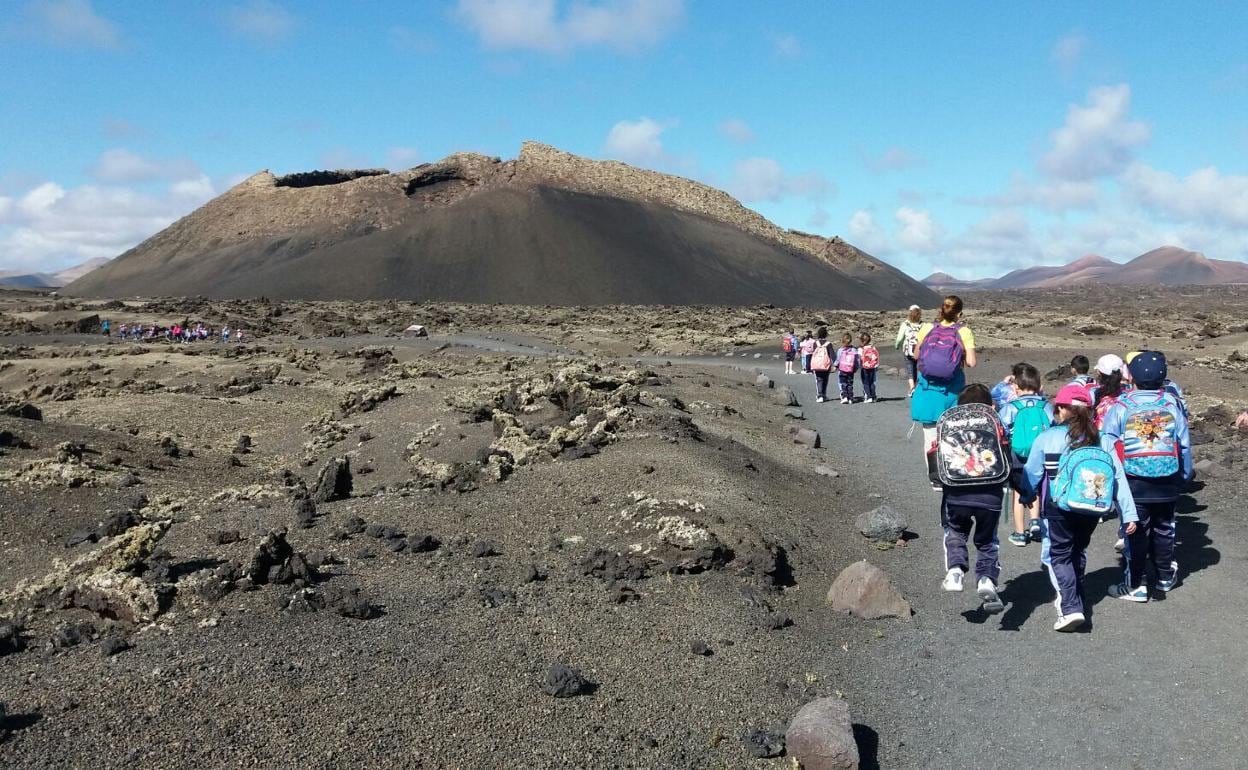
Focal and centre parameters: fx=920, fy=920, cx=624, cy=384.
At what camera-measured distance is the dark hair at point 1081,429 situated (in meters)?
5.57

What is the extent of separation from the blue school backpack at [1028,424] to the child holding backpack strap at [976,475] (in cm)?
136

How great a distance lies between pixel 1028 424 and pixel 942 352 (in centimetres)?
86

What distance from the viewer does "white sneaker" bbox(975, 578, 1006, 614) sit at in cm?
566

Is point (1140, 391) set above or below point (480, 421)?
above

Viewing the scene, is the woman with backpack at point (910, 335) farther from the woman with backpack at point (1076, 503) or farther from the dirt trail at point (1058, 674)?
the woman with backpack at point (1076, 503)

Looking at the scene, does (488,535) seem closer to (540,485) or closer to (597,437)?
(540,485)

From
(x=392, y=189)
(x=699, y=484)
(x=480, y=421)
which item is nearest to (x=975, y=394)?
(x=699, y=484)

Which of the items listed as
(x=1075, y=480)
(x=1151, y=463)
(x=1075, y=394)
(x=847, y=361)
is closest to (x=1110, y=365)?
(x=1075, y=394)

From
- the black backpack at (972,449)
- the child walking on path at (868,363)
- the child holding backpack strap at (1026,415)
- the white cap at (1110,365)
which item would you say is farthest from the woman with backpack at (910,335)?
the child walking on path at (868,363)

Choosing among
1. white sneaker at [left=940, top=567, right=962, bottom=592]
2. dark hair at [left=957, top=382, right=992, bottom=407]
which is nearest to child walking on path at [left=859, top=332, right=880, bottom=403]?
dark hair at [left=957, top=382, right=992, bottom=407]

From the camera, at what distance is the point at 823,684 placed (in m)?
4.95

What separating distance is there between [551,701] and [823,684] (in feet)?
4.94

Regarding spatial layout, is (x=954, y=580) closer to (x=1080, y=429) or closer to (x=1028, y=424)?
(x=1080, y=429)

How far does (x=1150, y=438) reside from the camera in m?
6.00
